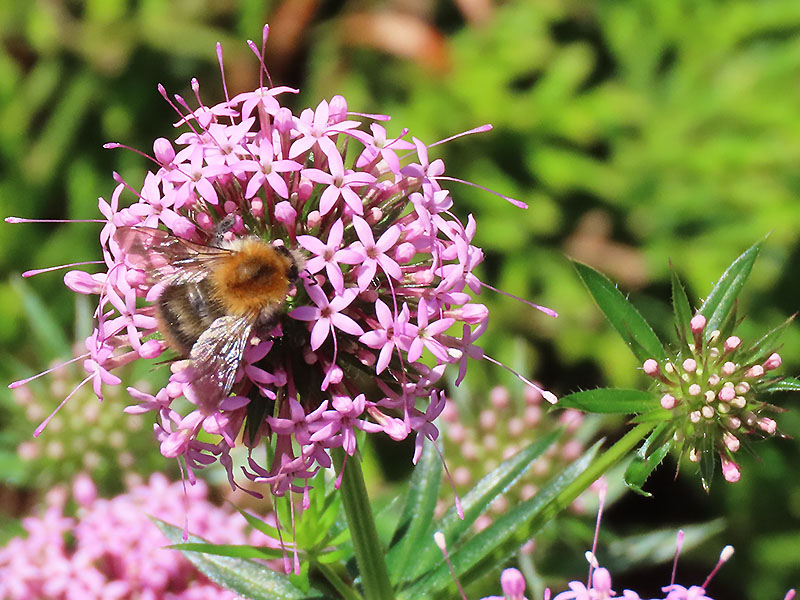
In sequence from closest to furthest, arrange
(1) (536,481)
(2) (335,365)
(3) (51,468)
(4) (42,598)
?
(2) (335,365) → (4) (42,598) → (1) (536,481) → (3) (51,468)

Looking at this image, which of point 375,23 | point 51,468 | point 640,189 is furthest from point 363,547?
point 375,23

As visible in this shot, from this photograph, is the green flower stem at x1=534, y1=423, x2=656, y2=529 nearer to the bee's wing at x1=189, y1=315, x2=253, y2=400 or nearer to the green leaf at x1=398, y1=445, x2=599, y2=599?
the green leaf at x1=398, y1=445, x2=599, y2=599

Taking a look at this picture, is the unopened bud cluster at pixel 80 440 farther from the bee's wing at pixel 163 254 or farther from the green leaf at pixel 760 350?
the green leaf at pixel 760 350

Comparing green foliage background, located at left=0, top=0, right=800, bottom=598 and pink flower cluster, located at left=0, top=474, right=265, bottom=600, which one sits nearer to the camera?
pink flower cluster, located at left=0, top=474, right=265, bottom=600

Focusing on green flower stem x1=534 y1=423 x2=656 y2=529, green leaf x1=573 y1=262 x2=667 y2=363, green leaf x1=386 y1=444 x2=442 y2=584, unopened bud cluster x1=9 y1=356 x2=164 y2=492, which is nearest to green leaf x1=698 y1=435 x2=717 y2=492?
green flower stem x1=534 y1=423 x2=656 y2=529

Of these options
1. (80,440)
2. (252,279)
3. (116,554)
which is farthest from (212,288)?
(80,440)

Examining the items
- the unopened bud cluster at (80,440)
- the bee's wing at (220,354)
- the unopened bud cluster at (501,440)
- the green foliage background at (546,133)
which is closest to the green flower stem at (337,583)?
the bee's wing at (220,354)

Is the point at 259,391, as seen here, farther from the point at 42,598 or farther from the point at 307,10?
the point at 307,10
